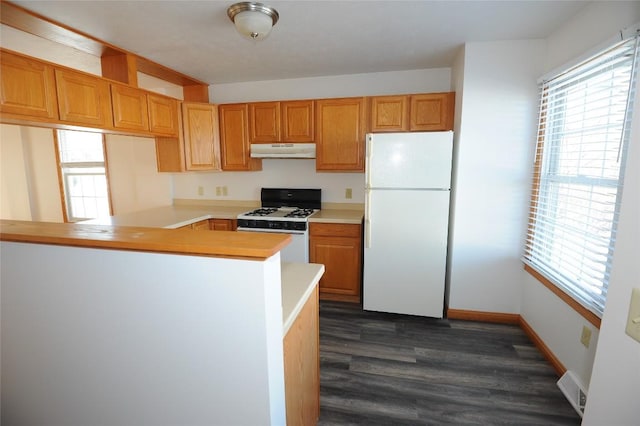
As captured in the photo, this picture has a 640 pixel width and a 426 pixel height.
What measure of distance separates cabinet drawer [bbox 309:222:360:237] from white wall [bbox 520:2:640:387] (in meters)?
1.56

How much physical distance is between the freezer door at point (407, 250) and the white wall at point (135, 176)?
289 cm

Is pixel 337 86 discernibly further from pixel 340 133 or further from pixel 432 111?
pixel 432 111

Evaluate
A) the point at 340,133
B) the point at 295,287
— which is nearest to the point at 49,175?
the point at 340,133

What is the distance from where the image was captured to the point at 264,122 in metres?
3.31

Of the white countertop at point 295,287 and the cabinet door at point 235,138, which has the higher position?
the cabinet door at point 235,138

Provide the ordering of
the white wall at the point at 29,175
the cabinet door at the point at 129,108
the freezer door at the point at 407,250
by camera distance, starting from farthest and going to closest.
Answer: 1. the white wall at the point at 29,175
2. the freezer door at the point at 407,250
3. the cabinet door at the point at 129,108

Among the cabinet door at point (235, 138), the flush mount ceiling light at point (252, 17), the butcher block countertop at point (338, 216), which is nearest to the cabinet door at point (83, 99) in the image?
the cabinet door at point (235, 138)

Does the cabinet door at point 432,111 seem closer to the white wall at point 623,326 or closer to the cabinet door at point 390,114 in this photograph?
the cabinet door at point 390,114

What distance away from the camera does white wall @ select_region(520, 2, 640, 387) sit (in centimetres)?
163

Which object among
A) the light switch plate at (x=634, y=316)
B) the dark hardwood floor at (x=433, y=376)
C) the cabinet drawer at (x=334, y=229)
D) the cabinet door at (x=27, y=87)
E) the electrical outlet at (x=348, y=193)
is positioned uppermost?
the cabinet door at (x=27, y=87)

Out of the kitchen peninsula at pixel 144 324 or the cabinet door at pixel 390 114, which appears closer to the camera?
the kitchen peninsula at pixel 144 324

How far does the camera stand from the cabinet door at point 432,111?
285 centimetres

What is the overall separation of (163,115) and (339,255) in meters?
2.31

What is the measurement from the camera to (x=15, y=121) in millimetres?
1933
